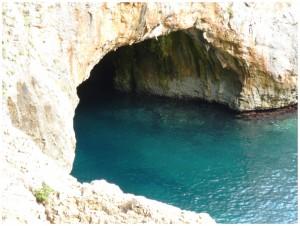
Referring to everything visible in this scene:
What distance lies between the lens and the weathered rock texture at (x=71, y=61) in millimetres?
11602

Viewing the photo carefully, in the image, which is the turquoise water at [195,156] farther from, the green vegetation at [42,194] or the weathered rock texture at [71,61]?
the green vegetation at [42,194]

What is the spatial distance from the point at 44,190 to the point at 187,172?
→ 9759 mm

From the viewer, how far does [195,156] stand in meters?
21.6

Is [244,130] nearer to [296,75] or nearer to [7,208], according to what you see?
[296,75]

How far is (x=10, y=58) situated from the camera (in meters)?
15.2

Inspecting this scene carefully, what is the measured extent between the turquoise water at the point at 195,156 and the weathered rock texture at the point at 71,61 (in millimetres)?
2478

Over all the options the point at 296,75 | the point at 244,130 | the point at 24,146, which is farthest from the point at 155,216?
the point at 296,75

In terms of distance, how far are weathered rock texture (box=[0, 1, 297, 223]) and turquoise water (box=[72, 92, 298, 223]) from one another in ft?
8.13

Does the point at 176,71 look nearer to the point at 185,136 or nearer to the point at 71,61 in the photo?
the point at 185,136

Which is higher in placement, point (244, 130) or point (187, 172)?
point (244, 130)

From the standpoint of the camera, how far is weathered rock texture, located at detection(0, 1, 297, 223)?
38.1ft

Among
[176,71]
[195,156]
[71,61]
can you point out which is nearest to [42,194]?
[71,61]

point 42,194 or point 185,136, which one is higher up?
point 185,136

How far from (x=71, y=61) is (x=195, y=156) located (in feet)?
21.3
